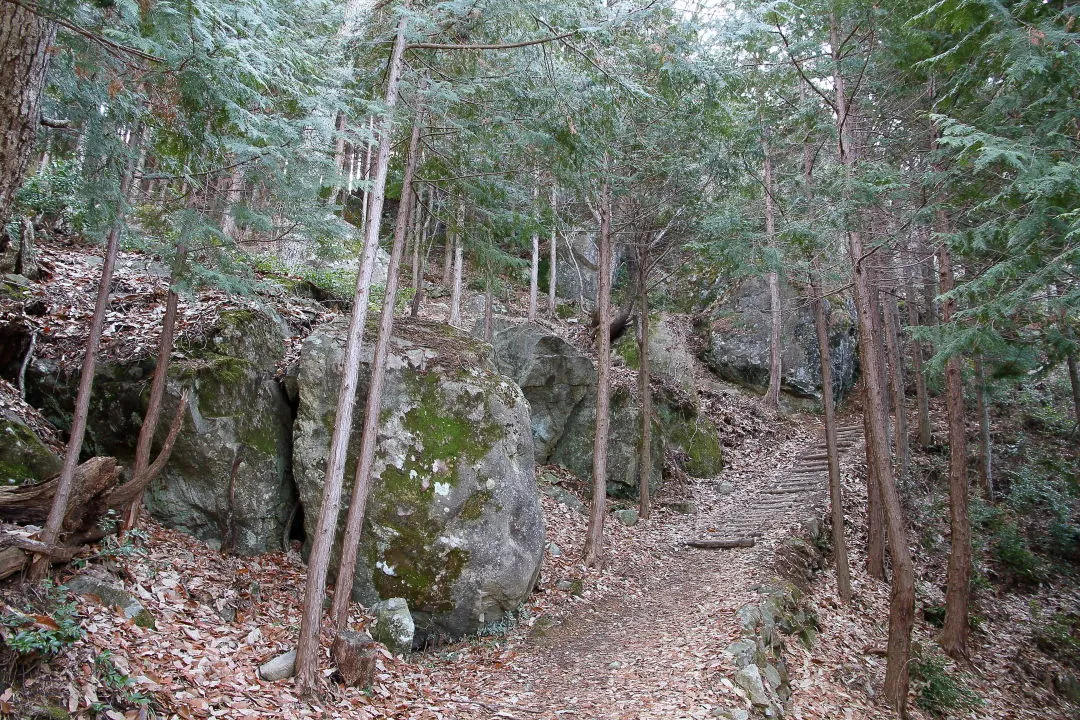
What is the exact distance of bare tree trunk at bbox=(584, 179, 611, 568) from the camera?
34.8ft

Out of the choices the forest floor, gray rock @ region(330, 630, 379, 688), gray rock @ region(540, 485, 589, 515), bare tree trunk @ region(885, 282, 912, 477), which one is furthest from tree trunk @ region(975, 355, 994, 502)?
gray rock @ region(330, 630, 379, 688)

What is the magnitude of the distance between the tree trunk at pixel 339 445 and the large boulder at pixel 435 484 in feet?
5.11

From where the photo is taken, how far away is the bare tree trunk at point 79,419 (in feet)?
16.5

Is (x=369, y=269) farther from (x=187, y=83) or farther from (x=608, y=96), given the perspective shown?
(x=608, y=96)

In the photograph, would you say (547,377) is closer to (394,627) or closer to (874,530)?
(874,530)

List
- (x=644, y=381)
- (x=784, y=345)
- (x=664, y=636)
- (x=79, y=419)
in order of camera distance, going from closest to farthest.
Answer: (x=79, y=419)
(x=664, y=636)
(x=644, y=381)
(x=784, y=345)

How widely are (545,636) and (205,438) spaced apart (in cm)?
546

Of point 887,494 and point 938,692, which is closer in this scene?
point 887,494

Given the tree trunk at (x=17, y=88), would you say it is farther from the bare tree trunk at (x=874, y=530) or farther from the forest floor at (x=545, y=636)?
the bare tree trunk at (x=874, y=530)

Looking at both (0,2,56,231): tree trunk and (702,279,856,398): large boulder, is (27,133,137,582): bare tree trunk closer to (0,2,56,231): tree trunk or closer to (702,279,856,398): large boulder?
(0,2,56,231): tree trunk

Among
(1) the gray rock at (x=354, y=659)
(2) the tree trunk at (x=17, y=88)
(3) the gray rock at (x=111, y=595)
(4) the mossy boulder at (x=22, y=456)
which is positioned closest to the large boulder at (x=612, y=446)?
(1) the gray rock at (x=354, y=659)

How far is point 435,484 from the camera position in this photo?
7699 millimetres

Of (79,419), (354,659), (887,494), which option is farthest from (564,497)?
(79,419)

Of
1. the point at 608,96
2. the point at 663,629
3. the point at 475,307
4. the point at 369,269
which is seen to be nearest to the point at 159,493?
the point at 369,269
